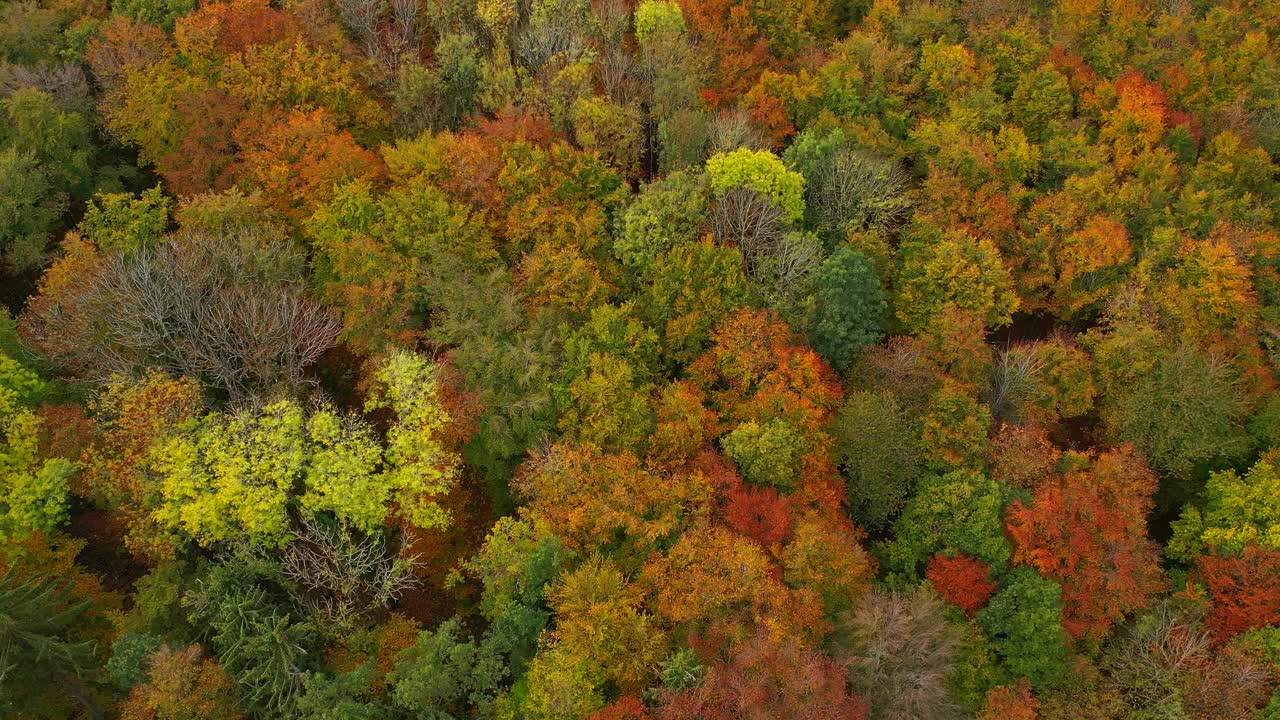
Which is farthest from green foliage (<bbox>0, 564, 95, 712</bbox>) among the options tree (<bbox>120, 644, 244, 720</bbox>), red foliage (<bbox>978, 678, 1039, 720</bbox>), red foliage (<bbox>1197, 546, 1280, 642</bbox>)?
red foliage (<bbox>1197, 546, 1280, 642</bbox>)

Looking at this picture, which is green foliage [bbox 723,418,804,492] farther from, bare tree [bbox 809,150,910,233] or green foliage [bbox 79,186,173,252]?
green foliage [bbox 79,186,173,252]

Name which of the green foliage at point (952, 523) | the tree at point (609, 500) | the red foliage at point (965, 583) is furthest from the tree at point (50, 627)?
the red foliage at point (965, 583)

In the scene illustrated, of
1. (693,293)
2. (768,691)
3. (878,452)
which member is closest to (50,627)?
(768,691)

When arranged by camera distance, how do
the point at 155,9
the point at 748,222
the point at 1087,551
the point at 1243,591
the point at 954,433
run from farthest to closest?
the point at 155,9 < the point at 748,222 < the point at 954,433 < the point at 1243,591 < the point at 1087,551

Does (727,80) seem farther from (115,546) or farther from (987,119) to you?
(115,546)

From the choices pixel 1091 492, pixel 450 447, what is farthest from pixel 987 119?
pixel 450 447

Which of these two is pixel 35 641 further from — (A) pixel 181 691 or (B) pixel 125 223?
(B) pixel 125 223
